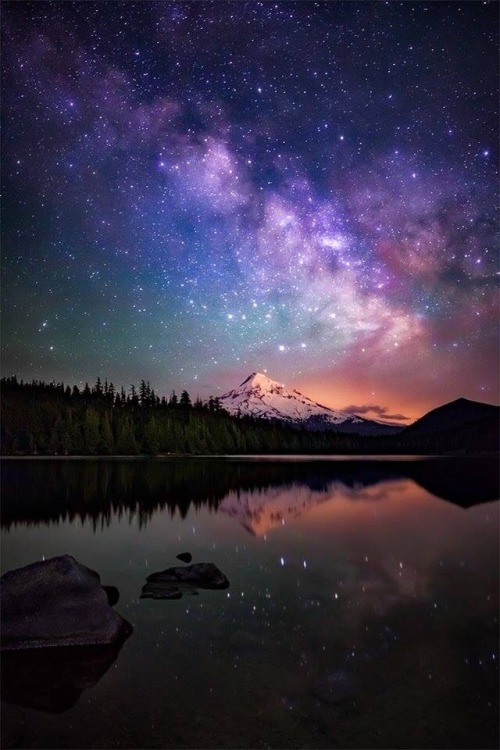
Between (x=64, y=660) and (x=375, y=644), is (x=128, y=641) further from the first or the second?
→ (x=375, y=644)

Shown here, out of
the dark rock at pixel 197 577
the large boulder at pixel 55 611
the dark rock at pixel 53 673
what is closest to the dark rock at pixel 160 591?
the dark rock at pixel 197 577

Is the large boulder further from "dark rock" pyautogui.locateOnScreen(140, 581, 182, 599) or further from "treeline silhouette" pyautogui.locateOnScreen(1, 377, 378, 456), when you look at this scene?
"treeline silhouette" pyautogui.locateOnScreen(1, 377, 378, 456)

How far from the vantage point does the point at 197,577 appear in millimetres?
15500

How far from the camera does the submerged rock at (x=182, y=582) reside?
1402 cm

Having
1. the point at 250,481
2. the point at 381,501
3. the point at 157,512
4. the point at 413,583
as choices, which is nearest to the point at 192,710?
the point at 413,583

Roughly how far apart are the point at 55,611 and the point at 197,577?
5.83m

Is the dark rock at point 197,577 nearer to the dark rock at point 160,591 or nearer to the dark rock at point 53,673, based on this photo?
the dark rock at point 160,591

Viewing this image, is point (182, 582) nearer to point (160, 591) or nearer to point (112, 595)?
point (160, 591)

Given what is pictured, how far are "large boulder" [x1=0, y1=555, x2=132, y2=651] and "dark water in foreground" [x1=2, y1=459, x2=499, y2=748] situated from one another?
22.3 inches

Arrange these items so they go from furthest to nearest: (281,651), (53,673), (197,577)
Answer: (197,577), (281,651), (53,673)

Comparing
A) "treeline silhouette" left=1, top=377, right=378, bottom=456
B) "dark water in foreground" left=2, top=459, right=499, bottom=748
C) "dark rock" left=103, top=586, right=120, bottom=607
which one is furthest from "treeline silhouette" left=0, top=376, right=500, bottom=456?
"dark rock" left=103, top=586, right=120, bottom=607

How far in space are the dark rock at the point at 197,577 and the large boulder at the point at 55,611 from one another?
415 centimetres

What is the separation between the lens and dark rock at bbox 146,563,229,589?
49.3 ft

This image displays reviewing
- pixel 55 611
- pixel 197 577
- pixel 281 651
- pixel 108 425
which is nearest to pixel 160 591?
pixel 197 577
